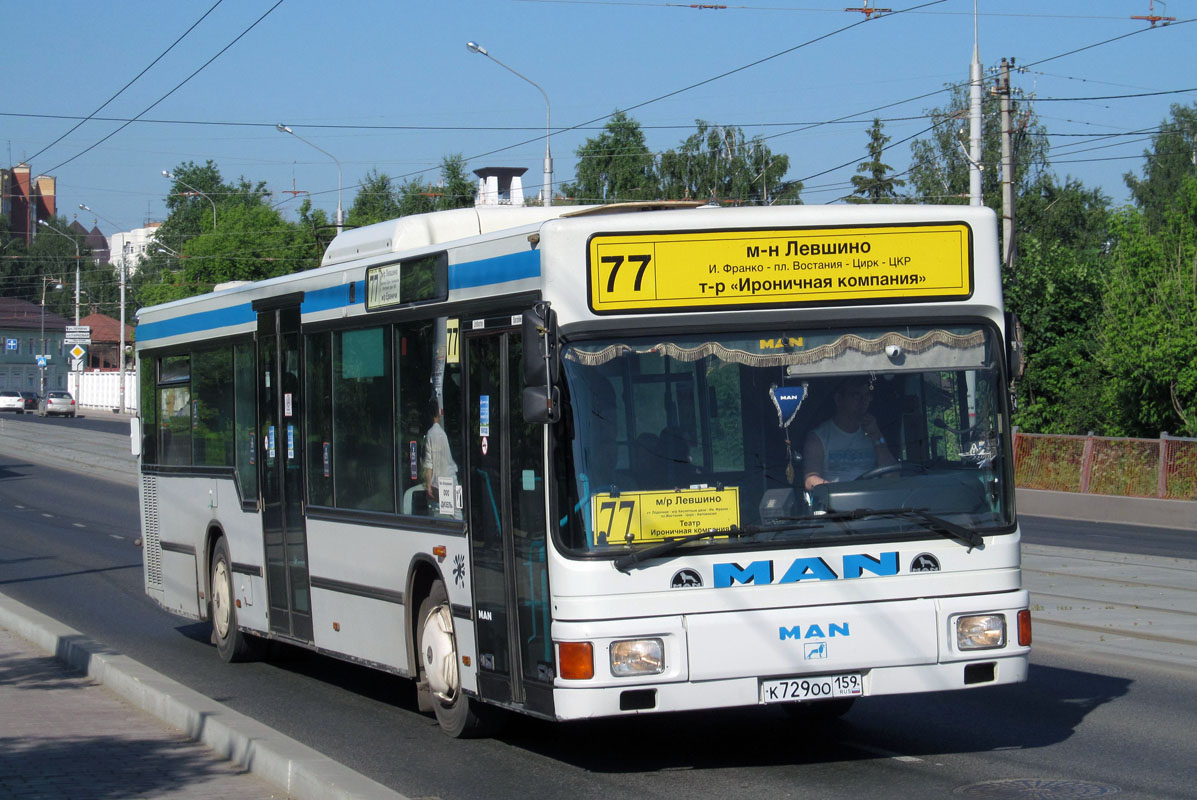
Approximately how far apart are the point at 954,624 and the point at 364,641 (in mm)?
3881

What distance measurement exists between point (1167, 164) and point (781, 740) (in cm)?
8340

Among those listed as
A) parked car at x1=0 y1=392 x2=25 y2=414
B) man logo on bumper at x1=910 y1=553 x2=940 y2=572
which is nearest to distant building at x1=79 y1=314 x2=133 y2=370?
parked car at x1=0 y1=392 x2=25 y2=414

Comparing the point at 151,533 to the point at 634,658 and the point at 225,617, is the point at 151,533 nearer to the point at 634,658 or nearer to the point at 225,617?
the point at 225,617

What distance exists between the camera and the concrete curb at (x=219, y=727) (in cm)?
629

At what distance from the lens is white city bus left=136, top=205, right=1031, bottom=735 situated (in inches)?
270

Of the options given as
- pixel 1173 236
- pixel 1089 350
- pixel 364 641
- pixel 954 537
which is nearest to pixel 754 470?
pixel 954 537

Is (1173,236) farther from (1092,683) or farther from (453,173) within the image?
(453,173)

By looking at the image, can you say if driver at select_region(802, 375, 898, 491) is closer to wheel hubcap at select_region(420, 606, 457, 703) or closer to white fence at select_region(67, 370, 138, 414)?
wheel hubcap at select_region(420, 606, 457, 703)

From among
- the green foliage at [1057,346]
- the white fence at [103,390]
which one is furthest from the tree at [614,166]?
the green foliage at [1057,346]

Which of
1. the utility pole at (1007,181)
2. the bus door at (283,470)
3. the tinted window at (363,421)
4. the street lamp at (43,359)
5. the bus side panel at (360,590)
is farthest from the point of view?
the street lamp at (43,359)

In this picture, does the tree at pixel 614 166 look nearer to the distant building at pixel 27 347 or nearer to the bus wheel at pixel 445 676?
the distant building at pixel 27 347

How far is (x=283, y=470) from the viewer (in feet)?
35.6

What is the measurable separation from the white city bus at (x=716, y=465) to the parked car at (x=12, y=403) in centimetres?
8681

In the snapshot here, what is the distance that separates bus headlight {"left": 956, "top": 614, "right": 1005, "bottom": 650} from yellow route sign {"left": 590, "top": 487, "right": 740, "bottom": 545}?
4.13 ft
